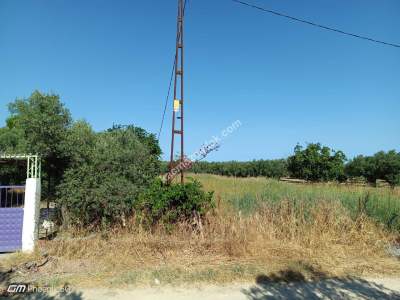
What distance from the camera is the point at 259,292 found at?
4.30 m

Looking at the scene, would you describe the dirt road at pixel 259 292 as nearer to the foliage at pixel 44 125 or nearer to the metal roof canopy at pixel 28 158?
the metal roof canopy at pixel 28 158

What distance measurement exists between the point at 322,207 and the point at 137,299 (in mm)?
5078

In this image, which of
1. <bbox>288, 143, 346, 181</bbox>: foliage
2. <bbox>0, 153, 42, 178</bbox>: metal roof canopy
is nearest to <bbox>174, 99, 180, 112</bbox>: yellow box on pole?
<bbox>0, 153, 42, 178</bbox>: metal roof canopy

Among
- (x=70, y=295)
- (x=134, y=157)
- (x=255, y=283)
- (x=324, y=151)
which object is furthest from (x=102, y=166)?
(x=324, y=151)

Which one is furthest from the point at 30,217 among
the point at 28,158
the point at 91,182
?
the point at 91,182

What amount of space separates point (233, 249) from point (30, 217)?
14.1 ft

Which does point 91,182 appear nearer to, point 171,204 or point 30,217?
point 30,217

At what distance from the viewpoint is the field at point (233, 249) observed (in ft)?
16.1

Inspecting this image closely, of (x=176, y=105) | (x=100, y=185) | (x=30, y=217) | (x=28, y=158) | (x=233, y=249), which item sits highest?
(x=176, y=105)

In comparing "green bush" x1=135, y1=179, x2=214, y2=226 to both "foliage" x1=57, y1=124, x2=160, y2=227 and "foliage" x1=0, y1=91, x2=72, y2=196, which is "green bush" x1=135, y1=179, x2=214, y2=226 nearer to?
"foliage" x1=57, y1=124, x2=160, y2=227

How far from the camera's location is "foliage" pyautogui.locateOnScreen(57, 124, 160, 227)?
6875 millimetres

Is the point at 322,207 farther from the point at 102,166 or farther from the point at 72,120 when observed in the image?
the point at 72,120

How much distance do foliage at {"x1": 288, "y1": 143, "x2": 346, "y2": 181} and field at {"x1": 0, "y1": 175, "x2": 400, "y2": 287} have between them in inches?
896

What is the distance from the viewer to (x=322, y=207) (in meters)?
7.26
